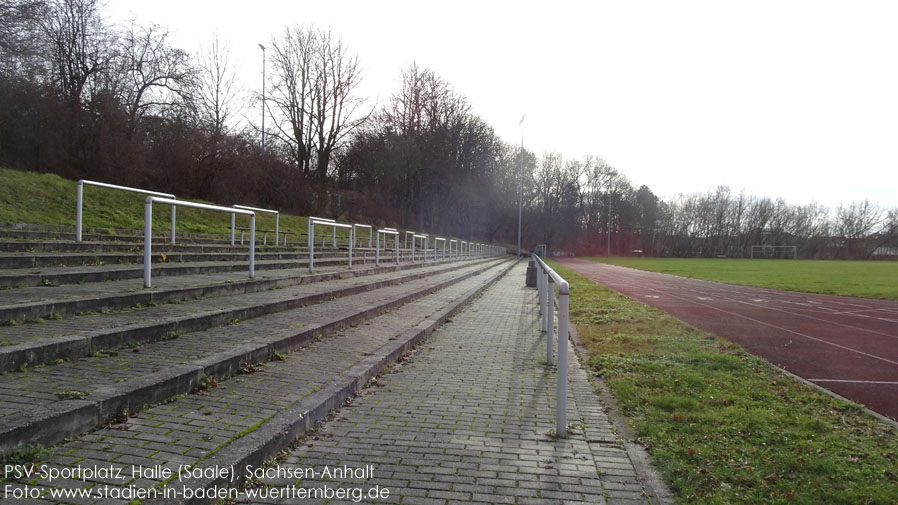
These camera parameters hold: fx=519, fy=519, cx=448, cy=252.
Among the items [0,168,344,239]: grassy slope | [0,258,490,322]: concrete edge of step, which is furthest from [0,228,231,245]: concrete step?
[0,258,490,322]: concrete edge of step

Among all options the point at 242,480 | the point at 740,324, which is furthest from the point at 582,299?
the point at 242,480

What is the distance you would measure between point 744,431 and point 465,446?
224 centimetres

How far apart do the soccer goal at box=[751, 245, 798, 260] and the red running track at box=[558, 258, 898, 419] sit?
70.3 meters

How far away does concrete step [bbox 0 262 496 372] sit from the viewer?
3.82m

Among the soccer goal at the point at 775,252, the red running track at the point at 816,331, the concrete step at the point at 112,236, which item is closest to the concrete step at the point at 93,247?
the concrete step at the point at 112,236

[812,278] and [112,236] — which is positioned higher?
[112,236]

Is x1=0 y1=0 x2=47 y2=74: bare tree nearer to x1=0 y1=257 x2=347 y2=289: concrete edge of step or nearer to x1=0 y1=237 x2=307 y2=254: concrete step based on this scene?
x1=0 y1=237 x2=307 y2=254: concrete step

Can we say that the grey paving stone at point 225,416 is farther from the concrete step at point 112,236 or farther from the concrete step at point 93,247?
the concrete step at point 112,236

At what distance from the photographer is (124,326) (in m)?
4.75

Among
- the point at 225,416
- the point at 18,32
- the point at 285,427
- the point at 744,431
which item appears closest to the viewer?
the point at 285,427

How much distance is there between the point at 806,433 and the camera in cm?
403

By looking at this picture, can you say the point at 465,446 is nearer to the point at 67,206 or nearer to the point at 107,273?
the point at 107,273

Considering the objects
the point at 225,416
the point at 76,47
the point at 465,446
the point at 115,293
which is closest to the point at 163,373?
the point at 225,416

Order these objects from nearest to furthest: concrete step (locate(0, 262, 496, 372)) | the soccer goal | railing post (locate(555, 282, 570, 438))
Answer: concrete step (locate(0, 262, 496, 372)) < railing post (locate(555, 282, 570, 438)) < the soccer goal
